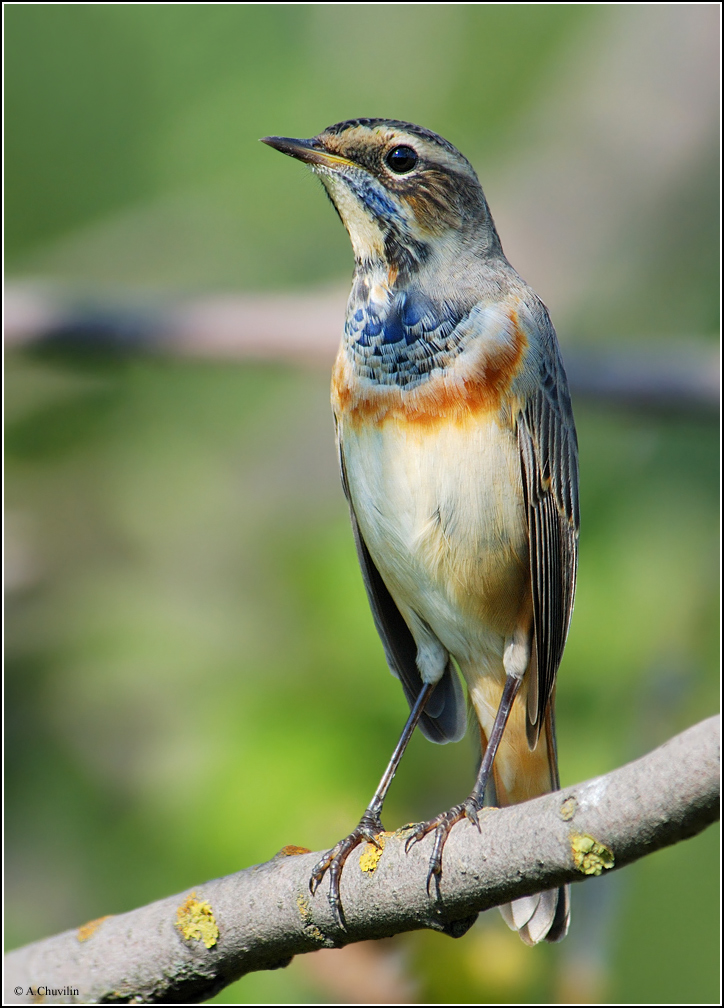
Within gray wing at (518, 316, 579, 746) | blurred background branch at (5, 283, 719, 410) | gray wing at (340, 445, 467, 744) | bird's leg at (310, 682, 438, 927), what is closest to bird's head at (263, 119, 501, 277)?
gray wing at (518, 316, 579, 746)

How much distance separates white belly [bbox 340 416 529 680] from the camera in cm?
313

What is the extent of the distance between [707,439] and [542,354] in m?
3.95

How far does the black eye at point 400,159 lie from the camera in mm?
3312

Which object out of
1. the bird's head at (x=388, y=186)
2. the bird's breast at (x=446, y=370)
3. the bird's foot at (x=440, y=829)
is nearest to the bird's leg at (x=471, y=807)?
the bird's foot at (x=440, y=829)

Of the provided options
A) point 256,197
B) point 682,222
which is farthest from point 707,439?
point 256,197

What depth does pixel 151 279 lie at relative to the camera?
24.9 feet

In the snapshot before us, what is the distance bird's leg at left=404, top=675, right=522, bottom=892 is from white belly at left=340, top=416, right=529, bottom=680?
7.1 inches

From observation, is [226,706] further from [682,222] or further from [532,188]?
[682,222]

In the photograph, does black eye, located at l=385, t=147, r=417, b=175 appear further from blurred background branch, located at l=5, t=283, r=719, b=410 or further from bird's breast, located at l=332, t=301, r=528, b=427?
blurred background branch, located at l=5, t=283, r=719, b=410

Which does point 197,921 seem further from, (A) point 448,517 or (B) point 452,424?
(B) point 452,424

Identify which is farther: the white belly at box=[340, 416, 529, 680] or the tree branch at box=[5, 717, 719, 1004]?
the white belly at box=[340, 416, 529, 680]

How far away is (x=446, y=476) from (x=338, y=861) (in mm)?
1197

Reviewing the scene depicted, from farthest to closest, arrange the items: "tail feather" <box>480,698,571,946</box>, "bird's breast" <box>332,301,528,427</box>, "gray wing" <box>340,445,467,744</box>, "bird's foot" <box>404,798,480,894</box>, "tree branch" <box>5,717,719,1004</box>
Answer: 1. "gray wing" <box>340,445,467,744</box>
2. "tail feather" <box>480,698,571,946</box>
3. "bird's breast" <box>332,301,528,427</box>
4. "bird's foot" <box>404,798,480,894</box>
5. "tree branch" <box>5,717,719,1004</box>

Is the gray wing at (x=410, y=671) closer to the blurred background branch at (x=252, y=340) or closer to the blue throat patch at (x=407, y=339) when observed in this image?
the blue throat patch at (x=407, y=339)
